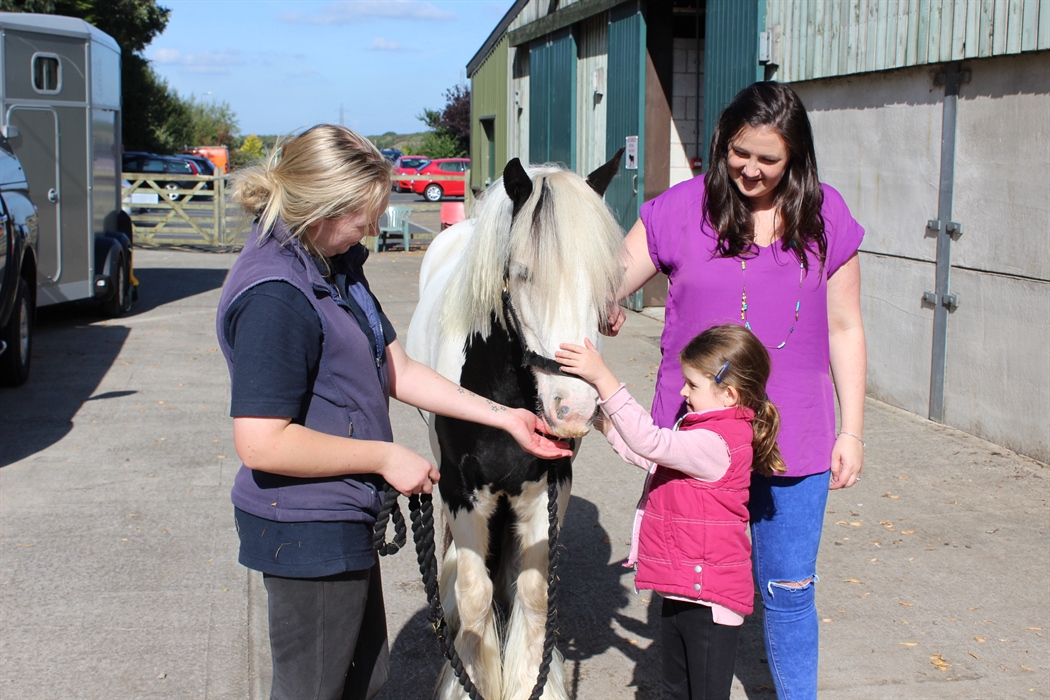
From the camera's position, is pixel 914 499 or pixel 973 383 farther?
pixel 973 383

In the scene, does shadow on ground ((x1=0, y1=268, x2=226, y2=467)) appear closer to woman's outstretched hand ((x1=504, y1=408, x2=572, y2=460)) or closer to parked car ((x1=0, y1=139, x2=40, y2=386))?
parked car ((x1=0, y1=139, x2=40, y2=386))

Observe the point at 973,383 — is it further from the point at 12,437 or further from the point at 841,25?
the point at 12,437

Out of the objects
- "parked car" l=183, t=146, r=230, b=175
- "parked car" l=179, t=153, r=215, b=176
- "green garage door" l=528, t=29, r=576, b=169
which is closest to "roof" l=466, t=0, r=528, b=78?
"green garage door" l=528, t=29, r=576, b=169

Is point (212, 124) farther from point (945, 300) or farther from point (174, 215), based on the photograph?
point (945, 300)

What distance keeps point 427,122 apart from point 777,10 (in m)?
43.2

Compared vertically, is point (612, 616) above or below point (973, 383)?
below

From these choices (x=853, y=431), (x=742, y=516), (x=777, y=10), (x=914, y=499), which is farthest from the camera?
(x=777, y=10)

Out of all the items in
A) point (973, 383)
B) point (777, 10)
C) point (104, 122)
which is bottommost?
point (973, 383)

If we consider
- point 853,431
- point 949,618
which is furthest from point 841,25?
point 853,431

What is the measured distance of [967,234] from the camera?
5926 millimetres

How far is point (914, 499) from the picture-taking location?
4.88 meters

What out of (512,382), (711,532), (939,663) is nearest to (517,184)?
(512,382)

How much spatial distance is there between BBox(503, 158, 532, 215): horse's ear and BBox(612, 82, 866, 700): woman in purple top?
1.06 feet

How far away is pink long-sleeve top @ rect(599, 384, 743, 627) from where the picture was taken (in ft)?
7.16
